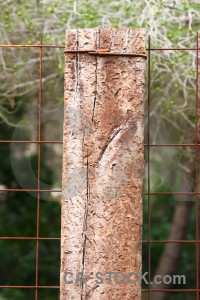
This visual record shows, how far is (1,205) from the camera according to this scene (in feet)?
23.8

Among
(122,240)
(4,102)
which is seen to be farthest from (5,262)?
(122,240)

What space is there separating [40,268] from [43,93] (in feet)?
9.87

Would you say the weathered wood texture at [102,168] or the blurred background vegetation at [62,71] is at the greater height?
the blurred background vegetation at [62,71]

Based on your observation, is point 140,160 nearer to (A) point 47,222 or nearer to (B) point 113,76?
(B) point 113,76

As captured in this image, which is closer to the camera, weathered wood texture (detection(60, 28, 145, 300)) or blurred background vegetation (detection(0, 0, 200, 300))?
weathered wood texture (detection(60, 28, 145, 300))

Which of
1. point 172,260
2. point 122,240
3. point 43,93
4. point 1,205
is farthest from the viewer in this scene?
point 1,205

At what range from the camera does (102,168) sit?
209 centimetres

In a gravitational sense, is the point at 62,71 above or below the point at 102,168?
above

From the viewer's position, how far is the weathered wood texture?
2084 mm

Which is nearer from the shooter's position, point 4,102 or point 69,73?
point 69,73

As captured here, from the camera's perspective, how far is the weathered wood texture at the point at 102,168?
2084 mm

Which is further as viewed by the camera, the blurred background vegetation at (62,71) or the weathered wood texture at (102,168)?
the blurred background vegetation at (62,71)

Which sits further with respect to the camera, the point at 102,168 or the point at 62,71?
the point at 62,71

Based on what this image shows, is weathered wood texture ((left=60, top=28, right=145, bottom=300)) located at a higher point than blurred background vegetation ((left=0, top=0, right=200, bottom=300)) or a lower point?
lower
